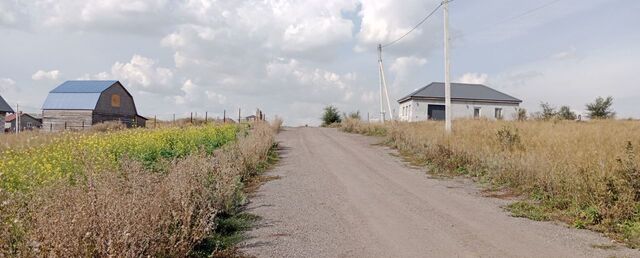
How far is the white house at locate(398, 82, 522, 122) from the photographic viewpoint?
149 feet

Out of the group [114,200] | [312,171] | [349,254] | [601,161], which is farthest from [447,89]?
[114,200]

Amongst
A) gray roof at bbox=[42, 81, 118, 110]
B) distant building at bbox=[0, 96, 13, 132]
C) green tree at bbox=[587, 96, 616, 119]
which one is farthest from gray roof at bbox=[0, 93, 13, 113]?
green tree at bbox=[587, 96, 616, 119]

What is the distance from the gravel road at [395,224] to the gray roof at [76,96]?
139ft

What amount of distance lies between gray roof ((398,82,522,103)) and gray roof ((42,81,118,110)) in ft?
99.1

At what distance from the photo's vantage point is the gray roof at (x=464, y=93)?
149 ft

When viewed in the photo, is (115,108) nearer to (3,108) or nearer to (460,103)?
(3,108)

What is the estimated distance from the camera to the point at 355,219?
8.32m

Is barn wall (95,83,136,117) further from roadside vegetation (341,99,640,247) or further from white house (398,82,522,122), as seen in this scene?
roadside vegetation (341,99,640,247)

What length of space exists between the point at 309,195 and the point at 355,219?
2.47 m

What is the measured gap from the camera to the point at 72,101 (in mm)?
50062

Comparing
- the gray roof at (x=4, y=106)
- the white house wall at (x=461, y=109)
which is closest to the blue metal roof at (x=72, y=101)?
the gray roof at (x=4, y=106)

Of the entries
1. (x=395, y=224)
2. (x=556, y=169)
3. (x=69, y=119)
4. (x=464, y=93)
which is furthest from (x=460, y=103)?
(x=395, y=224)

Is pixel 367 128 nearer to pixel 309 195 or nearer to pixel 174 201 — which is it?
pixel 309 195

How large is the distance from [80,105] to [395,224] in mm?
48251
